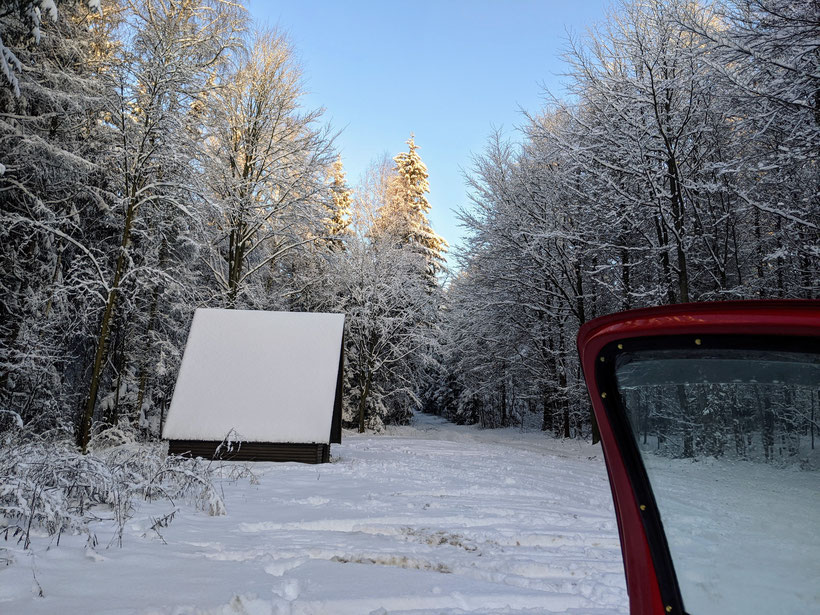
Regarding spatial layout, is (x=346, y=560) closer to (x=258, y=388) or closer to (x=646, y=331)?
(x=646, y=331)

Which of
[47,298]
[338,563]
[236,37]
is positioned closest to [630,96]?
[236,37]

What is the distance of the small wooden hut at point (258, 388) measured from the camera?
10.2m

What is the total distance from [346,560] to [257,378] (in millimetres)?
8250

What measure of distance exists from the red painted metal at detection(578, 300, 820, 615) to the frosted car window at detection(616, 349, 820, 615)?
60 millimetres

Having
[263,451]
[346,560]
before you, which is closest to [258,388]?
[263,451]

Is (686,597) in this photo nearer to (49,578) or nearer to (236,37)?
(49,578)

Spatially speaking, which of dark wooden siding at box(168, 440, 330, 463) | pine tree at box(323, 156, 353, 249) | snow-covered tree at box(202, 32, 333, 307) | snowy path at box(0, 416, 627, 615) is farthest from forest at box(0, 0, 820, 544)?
dark wooden siding at box(168, 440, 330, 463)

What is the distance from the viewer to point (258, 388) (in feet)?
35.6

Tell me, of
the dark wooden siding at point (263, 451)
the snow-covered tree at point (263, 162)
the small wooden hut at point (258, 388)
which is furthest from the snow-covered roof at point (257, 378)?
the snow-covered tree at point (263, 162)

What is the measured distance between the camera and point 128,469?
5.38 m

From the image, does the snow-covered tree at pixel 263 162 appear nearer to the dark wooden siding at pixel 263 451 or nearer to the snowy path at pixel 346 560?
the dark wooden siding at pixel 263 451

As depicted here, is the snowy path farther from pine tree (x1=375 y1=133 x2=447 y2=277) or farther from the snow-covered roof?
pine tree (x1=375 y1=133 x2=447 y2=277)

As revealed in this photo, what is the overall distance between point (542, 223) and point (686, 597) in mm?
17432

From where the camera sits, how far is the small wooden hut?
10.2 m
